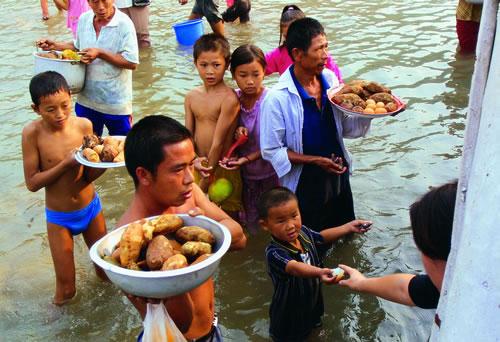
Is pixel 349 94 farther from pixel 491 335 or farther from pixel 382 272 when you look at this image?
pixel 491 335

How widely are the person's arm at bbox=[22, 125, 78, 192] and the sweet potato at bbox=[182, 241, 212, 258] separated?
5.10 ft

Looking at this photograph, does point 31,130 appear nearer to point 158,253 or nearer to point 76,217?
point 76,217

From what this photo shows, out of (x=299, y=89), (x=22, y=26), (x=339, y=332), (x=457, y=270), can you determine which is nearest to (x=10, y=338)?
(x=339, y=332)

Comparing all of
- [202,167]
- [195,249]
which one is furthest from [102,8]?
[195,249]

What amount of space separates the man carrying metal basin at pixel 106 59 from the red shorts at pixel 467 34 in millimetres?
5069

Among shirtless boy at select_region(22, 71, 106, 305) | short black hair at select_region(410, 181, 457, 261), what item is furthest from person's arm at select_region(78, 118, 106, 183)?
short black hair at select_region(410, 181, 457, 261)

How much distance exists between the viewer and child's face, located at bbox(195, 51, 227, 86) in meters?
3.67

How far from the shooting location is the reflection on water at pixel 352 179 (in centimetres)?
358

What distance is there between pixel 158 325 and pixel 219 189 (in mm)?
1858

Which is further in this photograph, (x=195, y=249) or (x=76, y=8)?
(x=76, y=8)

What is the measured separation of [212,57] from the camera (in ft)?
12.0

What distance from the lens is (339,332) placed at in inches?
134

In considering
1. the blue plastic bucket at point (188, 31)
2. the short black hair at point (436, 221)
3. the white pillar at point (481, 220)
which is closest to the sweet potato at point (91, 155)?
the short black hair at point (436, 221)

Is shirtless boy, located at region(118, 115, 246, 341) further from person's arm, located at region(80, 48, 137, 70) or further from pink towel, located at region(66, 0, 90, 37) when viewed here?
pink towel, located at region(66, 0, 90, 37)
